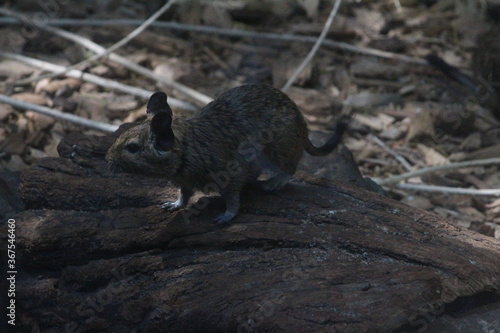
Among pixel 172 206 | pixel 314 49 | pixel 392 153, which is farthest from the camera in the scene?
pixel 314 49

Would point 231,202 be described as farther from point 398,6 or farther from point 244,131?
point 398,6

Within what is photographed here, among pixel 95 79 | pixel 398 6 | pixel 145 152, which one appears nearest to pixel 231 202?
pixel 145 152

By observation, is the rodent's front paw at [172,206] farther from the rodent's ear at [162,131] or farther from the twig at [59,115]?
the twig at [59,115]

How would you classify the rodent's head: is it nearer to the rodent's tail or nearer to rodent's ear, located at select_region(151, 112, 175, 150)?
rodent's ear, located at select_region(151, 112, 175, 150)

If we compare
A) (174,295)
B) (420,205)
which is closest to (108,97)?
(420,205)

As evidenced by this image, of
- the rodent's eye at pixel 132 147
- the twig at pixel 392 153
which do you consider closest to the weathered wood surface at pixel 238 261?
the rodent's eye at pixel 132 147

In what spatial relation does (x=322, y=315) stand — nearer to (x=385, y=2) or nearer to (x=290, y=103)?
(x=290, y=103)
